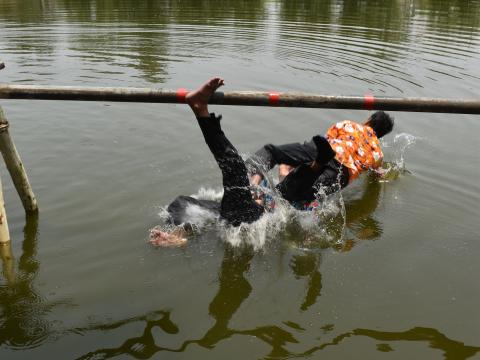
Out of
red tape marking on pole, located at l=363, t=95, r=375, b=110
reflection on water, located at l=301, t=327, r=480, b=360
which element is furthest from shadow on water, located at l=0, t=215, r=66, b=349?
red tape marking on pole, located at l=363, t=95, r=375, b=110

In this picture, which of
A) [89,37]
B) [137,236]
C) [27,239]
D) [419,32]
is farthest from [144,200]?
[419,32]

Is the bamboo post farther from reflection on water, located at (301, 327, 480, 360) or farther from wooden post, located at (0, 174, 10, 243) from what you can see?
reflection on water, located at (301, 327, 480, 360)

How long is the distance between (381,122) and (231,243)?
7.69ft

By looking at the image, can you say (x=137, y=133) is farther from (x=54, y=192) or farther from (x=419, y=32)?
(x=419, y=32)

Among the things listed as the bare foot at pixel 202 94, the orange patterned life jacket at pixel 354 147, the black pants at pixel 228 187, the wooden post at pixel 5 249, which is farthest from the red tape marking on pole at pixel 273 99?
the wooden post at pixel 5 249

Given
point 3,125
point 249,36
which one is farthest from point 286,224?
point 249,36

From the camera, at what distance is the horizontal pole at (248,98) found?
3.86 metres

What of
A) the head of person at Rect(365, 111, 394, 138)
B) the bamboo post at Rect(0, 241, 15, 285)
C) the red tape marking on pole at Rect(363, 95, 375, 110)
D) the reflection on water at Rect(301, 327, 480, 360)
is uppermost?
the red tape marking on pole at Rect(363, 95, 375, 110)

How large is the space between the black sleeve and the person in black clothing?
Result: 0.38 m

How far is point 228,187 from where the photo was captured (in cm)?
445

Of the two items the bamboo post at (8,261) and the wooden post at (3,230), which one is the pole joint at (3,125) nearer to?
the wooden post at (3,230)

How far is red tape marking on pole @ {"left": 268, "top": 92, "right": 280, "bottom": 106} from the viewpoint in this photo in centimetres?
385

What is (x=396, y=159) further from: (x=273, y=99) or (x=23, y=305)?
(x=23, y=305)

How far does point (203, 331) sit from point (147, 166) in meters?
3.29
